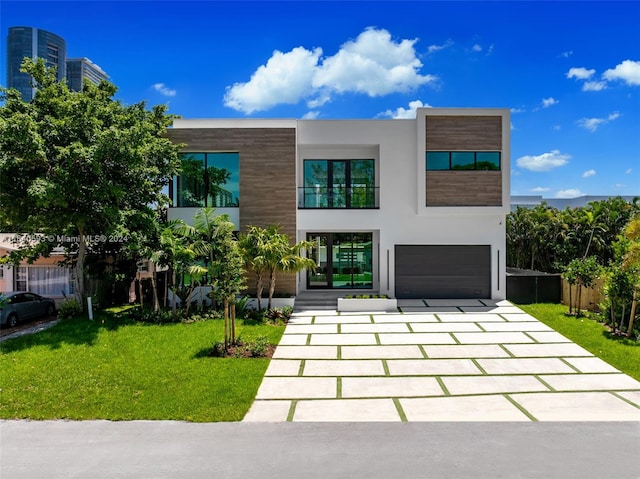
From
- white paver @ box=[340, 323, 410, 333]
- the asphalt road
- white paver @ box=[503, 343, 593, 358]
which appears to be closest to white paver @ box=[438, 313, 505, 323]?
white paver @ box=[340, 323, 410, 333]

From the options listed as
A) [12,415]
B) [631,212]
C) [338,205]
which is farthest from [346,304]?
[631,212]

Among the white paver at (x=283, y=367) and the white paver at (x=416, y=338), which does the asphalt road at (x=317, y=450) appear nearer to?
the white paver at (x=283, y=367)

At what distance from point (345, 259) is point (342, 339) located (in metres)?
6.68

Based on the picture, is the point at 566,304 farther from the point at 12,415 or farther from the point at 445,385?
the point at 12,415

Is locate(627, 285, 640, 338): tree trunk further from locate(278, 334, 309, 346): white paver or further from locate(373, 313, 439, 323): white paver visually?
locate(278, 334, 309, 346): white paver

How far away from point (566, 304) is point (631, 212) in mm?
10780

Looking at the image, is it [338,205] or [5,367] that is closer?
[5,367]

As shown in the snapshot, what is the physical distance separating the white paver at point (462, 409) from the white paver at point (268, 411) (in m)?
2.14

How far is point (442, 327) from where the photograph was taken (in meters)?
13.3

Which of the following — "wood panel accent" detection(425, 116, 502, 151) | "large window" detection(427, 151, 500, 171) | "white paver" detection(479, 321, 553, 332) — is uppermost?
"wood panel accent" detection(425, 116, 502, 151)

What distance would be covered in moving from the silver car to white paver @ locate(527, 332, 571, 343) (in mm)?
16046

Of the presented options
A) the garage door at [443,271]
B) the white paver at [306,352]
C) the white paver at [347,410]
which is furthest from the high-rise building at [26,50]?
the garage door at [443,271]

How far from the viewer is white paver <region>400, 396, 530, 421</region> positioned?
6957 millimetres

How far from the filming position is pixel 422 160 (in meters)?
16.7
